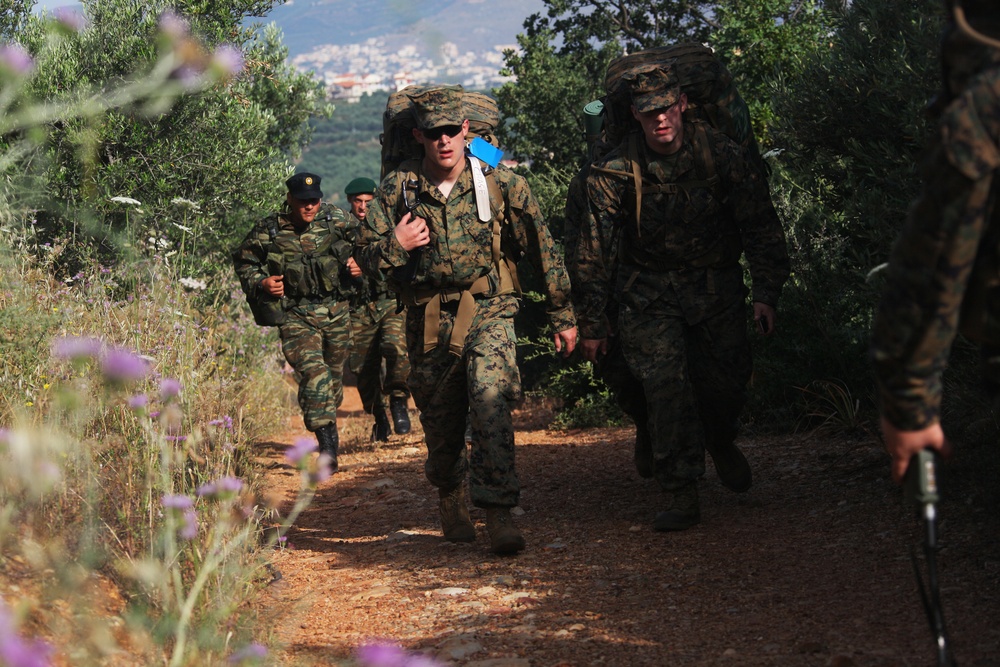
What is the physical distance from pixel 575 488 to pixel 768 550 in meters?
2.07

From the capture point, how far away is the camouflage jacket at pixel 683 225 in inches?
241

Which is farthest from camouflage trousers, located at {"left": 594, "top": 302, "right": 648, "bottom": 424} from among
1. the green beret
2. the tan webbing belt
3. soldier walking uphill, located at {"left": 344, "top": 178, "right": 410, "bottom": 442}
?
the green beret

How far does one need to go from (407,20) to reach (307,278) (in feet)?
19.5

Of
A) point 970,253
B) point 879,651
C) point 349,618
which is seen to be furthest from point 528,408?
point 970,253

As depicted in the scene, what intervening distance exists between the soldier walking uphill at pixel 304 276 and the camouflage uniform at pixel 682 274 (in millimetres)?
3262

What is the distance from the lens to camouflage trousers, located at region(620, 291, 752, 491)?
20.1 ft

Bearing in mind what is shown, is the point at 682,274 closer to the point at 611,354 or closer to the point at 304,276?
the point at 611,354

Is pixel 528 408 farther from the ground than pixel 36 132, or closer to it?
closer to it

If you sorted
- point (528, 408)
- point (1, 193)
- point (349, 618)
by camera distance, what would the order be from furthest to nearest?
point (528, 408)
point (1, 193)
point (349, 618)

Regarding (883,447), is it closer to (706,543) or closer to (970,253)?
(706,543)

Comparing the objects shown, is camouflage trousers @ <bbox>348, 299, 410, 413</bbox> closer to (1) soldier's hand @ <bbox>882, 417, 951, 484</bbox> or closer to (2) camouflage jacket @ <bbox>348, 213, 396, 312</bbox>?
(2) camouflage jacket @ <bbox>348, 213, 396, 312</bbox>

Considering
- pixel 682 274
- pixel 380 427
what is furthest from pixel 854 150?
pixel 380 427

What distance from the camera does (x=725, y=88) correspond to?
6.43 metres

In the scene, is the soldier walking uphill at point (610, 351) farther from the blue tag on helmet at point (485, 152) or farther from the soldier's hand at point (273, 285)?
the soldier's hand at point (273, 285)
